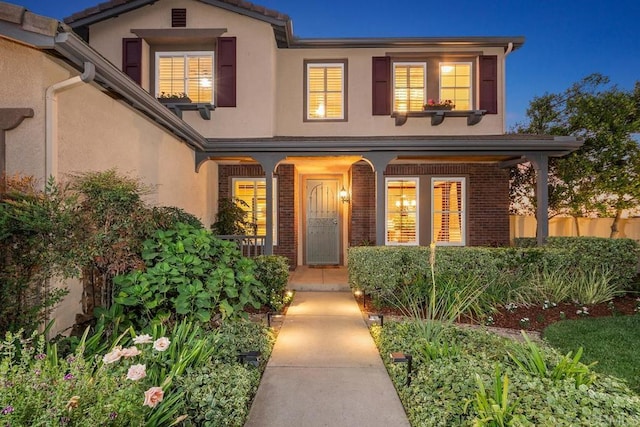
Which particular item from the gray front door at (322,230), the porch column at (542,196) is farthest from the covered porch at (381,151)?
the gray front door at (322,230)

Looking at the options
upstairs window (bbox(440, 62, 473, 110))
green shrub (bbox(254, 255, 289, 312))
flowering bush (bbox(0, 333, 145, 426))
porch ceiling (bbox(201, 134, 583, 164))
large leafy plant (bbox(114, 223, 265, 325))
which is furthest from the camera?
upstairs window (bbox(440, 62, 473, 110))

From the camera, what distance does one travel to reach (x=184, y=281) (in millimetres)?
3471

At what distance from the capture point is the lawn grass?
3.74 metres

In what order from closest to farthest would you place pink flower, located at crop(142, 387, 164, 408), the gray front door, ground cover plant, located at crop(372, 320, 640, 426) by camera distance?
1. pink flower, located at crop(142, 387, 164, 408)
2. ground cover plant, located at crop(372, 320, 640, 426)
3. the gray front door

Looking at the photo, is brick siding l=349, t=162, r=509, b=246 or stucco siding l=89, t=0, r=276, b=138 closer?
stucco siding l=89, t=0, r=276, b=138

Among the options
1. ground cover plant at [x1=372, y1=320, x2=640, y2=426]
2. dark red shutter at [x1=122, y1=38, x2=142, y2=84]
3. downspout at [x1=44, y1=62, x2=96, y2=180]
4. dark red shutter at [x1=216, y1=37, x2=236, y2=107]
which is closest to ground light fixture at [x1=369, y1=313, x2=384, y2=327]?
ground cover plant at [x1=372, y1=320, x2=640, y2=426]

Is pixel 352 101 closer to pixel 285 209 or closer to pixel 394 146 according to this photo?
pixel 394 146

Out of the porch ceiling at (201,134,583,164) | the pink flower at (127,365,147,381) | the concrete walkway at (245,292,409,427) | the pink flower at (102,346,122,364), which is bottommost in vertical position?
the concrete walkway at (245,292,409,427)

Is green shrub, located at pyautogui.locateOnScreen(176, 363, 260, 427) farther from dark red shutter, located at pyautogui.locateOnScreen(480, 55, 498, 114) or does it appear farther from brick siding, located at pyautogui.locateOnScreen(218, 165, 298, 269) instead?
dark red shutter, located at pyautogui.locateOnScreen(480, 55, 498, 114)

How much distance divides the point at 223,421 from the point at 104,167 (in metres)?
3.55

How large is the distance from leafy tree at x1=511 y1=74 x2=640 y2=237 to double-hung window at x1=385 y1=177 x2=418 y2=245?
3.80 m

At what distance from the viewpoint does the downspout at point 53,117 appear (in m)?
3.52

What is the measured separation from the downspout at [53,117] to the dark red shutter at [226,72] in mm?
4754

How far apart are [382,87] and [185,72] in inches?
189
